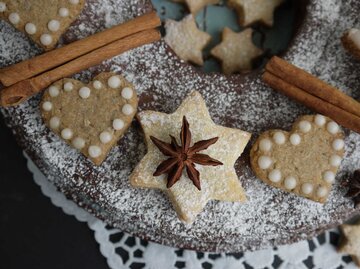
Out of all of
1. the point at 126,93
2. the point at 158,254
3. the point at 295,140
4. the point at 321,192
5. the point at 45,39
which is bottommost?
the point at 158,254

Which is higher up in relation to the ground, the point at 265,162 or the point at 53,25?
the point at 53,25

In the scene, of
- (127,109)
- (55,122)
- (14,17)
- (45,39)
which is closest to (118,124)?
(127,109)

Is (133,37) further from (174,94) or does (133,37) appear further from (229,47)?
(229,47)

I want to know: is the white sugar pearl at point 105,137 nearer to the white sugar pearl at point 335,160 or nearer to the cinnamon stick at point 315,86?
the cinnamon stick at point 315,86

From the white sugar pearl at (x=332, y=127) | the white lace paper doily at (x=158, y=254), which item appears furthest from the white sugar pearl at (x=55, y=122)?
the white sugar pearl at (x=332, y=127)

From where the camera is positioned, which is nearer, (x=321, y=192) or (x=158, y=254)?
(x=321, y=192)

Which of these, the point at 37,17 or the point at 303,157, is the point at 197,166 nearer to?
the point at 303,157
